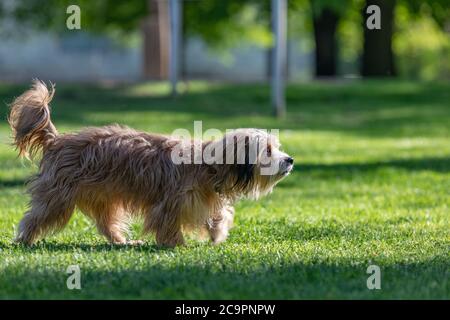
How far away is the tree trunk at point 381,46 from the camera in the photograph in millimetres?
33781

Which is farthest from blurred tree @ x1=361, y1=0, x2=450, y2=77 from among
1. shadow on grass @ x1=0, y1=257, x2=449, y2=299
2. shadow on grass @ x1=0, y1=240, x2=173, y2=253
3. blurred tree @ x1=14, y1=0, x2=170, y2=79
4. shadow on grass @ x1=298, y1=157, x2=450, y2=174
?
shadow on grass @ x1=0, y1=257, x2=449, y2=299

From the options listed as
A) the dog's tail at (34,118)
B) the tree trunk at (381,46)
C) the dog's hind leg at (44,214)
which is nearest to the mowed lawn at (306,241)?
the dog's hind leg at (44,214)

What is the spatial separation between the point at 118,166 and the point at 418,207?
4.49m

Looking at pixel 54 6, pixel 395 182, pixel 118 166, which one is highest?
pixel 54 6

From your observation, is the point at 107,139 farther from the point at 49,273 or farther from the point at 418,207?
the point at 418,207

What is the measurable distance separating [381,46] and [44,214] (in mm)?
28401

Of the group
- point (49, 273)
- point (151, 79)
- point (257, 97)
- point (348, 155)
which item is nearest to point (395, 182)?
point (348, 155)

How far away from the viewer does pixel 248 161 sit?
812cm

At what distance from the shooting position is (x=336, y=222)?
9.81 metres

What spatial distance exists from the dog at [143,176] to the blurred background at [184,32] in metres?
22.9

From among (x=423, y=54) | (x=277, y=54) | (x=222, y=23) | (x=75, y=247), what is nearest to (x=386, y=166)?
(x=75, y=247)

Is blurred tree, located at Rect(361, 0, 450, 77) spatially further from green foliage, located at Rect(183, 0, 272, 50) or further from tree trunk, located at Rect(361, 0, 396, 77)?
green foliage, located at Rect(183, 0, 272, 50)

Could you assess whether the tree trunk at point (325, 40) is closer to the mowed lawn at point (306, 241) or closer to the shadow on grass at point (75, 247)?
the mowed lawn at point (306, 241)

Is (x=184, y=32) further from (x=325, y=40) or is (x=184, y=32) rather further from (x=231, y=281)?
(x=231, y=281)
